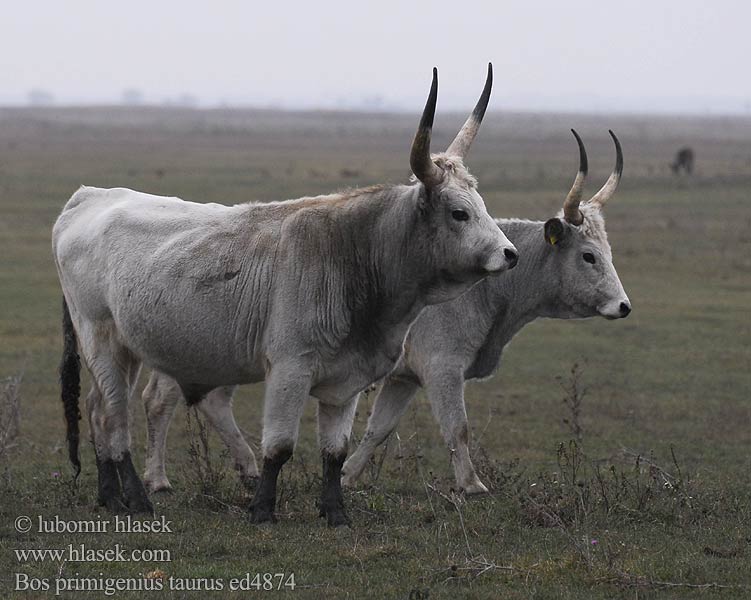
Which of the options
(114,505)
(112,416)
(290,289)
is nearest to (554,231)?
(290,289)

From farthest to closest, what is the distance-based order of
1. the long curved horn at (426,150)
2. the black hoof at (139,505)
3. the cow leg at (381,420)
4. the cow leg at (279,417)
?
1. the cow leg at (381,420)
2. the black hoof at (139,505)
3. the cow leg at (279,417)
4. the long curved horn at (426,150)

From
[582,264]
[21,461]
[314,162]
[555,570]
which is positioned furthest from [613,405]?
[314,162]

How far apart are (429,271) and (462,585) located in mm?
2000

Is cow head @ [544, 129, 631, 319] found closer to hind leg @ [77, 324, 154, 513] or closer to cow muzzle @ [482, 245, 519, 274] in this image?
cow muzzle @ [482, 245, 519, 274]

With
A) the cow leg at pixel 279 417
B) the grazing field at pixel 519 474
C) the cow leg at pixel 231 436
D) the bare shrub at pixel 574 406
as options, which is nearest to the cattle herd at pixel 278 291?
the cow leg at pixel 279 417

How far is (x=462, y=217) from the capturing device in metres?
7.17

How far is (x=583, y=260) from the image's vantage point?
8930mm

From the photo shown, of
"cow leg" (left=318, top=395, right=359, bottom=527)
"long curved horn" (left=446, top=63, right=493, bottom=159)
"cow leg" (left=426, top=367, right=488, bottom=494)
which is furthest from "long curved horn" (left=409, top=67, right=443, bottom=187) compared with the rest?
"cow leg" (left=426, top=367, right=488, bottom=494)

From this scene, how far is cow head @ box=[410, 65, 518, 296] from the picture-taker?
23.0ft

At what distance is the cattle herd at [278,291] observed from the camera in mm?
7242

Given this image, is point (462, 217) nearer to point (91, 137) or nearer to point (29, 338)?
point (29, 338)

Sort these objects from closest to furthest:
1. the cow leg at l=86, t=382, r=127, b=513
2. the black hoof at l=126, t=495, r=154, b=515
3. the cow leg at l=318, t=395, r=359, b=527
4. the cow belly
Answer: the cow belly
the cow leg at l=318, t=395, r=359, b=527
the black hoof at l=126, t=495, r=154, b=515
the cow leg at l=86, t=382, r=127, b=513

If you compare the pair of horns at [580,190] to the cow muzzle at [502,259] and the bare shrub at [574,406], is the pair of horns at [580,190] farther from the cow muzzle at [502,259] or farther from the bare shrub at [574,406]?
the cow muzzle at [502,259]

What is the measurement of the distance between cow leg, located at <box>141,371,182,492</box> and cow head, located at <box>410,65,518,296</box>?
2.79 metres
